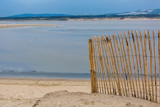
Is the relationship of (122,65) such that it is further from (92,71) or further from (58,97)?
(58,97)

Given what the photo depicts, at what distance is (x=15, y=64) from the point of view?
1341cm

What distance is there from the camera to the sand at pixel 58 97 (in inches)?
218

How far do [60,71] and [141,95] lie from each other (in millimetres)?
6289

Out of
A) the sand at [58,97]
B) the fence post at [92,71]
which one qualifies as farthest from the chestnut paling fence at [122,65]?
the sand at [58,97]

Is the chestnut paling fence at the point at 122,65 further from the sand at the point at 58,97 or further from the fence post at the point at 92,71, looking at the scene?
the sand at the point at 58,97

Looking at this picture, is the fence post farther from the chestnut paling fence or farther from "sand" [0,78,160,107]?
"sand" [0,78,160,107]

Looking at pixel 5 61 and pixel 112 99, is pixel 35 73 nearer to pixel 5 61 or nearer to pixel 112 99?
pixel 5 61

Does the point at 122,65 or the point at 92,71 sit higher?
the point at 122,65

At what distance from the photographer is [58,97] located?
6.09m

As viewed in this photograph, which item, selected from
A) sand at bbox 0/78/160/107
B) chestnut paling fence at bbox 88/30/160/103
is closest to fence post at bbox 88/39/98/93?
chestnut paling fence at bbox 88/30/160/103

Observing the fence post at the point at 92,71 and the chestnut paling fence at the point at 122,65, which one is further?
the fence post at the point at 92,71

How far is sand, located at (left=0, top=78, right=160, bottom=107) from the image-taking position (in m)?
5.55

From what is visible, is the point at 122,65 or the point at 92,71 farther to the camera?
the point at 92,71

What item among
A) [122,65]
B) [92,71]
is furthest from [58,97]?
[122,65]
